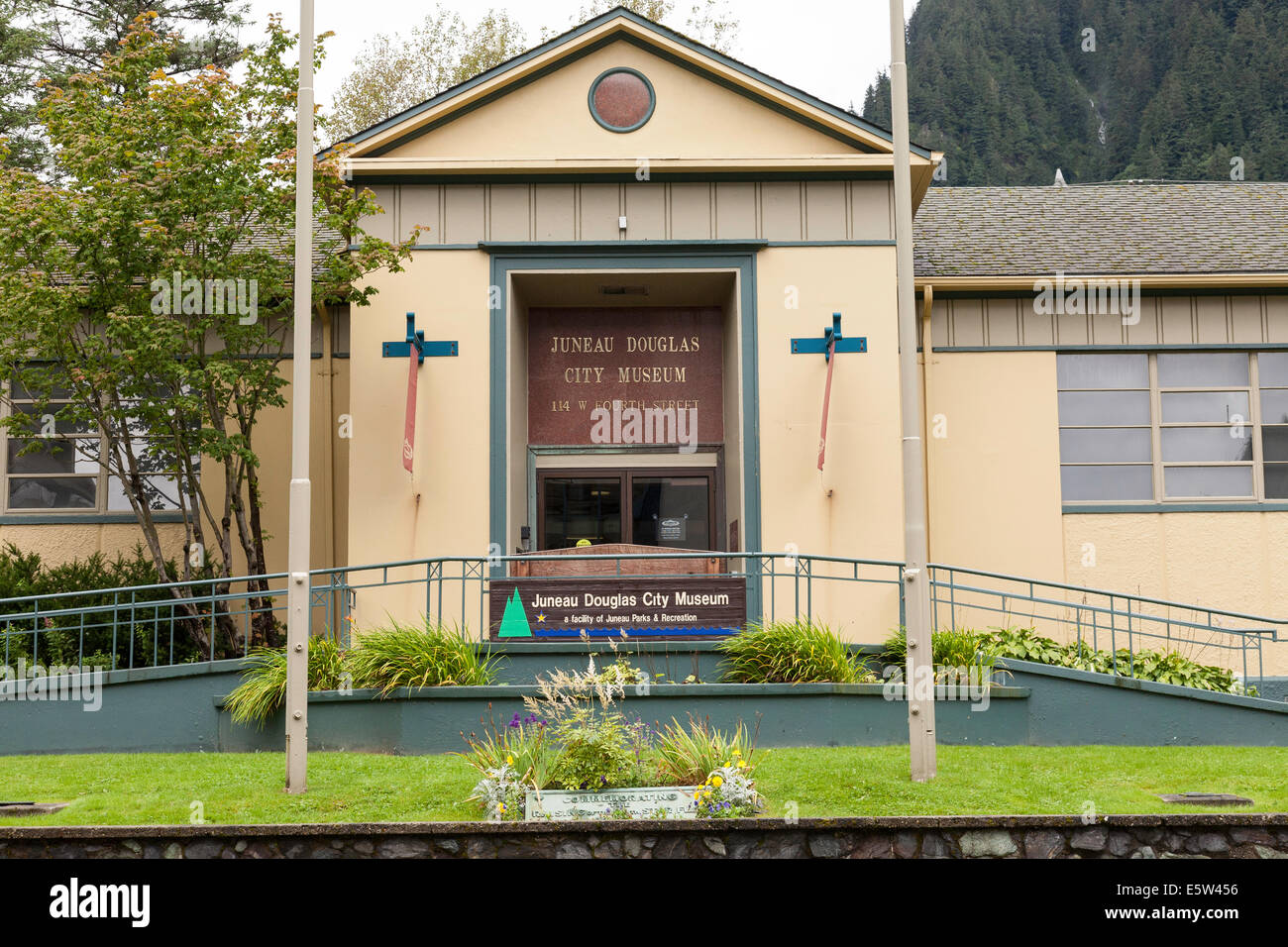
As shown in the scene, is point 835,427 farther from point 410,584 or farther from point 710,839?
point 710,839

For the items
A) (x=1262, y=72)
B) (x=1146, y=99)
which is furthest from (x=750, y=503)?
(x=1146, y=99)

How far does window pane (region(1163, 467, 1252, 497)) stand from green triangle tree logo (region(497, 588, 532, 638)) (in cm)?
934

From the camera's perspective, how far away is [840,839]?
25.5ft

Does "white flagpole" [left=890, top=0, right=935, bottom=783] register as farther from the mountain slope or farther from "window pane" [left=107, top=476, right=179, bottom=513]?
the mountain slope

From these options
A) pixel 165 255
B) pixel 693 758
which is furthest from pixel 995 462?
pixel 165 255

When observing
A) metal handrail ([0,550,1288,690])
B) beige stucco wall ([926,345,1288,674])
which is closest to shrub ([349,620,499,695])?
metal handrail ([0,550,1288,690])

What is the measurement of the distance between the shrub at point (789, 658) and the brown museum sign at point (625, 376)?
457 cm

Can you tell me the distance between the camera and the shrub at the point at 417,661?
1175 centimetres

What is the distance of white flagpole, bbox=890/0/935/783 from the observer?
9.22 m

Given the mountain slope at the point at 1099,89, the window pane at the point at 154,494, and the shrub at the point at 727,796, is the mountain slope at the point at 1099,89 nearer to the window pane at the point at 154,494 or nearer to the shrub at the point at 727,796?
the window pane at the point at 154,494

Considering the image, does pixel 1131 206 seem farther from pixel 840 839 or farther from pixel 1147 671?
pixel 840 839

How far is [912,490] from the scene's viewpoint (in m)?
9.51

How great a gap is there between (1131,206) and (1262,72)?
5012 cm

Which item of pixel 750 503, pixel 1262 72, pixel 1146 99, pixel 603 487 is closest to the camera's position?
pixel 750 503
